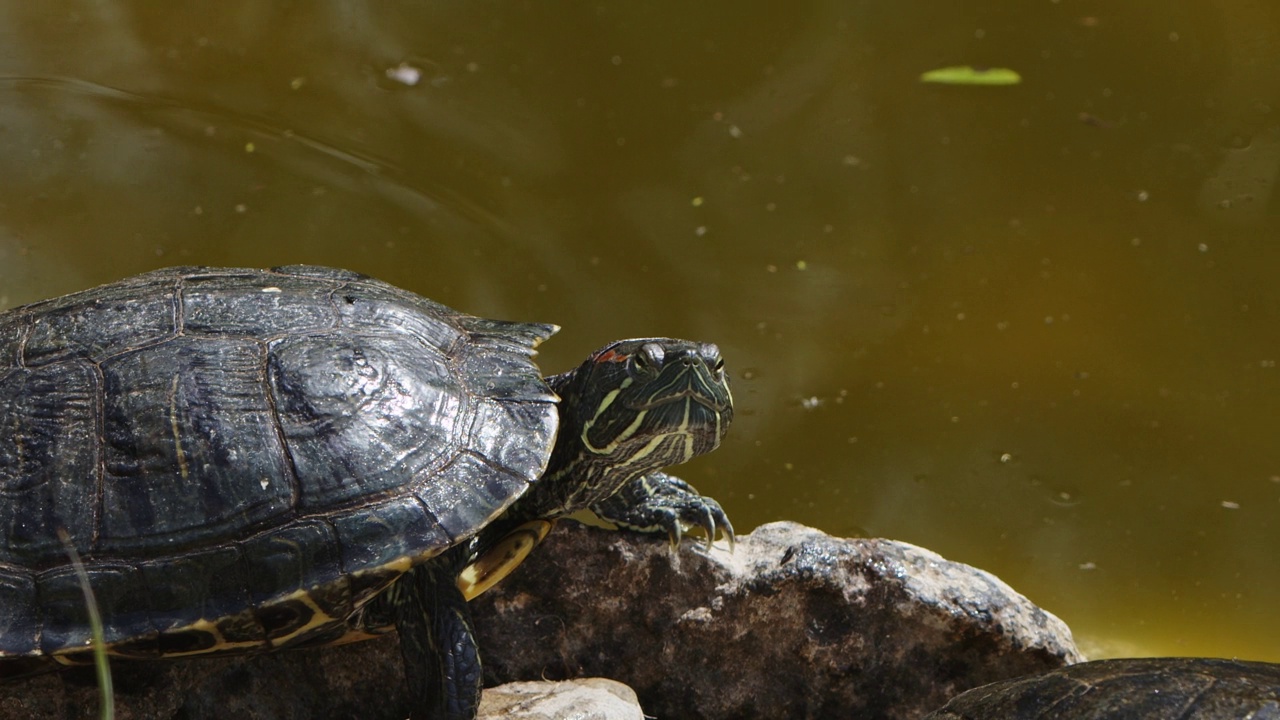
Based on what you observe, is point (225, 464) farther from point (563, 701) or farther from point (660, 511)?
point (660, 511)

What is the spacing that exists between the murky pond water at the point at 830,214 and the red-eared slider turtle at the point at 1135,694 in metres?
1.61

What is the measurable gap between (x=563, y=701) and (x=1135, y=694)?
1.29 metres

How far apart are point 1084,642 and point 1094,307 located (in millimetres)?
1521

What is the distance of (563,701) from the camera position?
271 centimetres

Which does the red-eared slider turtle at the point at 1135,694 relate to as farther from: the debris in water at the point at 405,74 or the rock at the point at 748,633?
the debris in water at the point at 405,74

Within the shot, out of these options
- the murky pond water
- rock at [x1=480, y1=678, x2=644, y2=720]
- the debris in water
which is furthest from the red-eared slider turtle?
the debris in water

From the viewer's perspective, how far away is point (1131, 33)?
5.68 m

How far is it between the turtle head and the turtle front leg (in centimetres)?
6

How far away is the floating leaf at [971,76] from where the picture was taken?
18.2 feet

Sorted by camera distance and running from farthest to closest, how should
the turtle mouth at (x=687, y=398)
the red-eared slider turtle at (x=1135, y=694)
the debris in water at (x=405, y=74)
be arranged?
the debris in water at (x=405, y=74)
the turtle mouth at (x=687, y=398)
the red-eared slider turtle at (x=1135, y=694)

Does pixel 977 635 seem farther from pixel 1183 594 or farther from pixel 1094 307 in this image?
pixel 1094 307

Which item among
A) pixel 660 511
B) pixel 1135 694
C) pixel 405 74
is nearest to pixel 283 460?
pixel 660 511

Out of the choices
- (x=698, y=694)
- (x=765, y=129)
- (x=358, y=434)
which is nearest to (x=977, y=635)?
(x=698, y=694)

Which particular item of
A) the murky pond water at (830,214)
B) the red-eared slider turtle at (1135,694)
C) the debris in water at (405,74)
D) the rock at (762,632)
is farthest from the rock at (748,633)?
the debris in water at (405,74)
